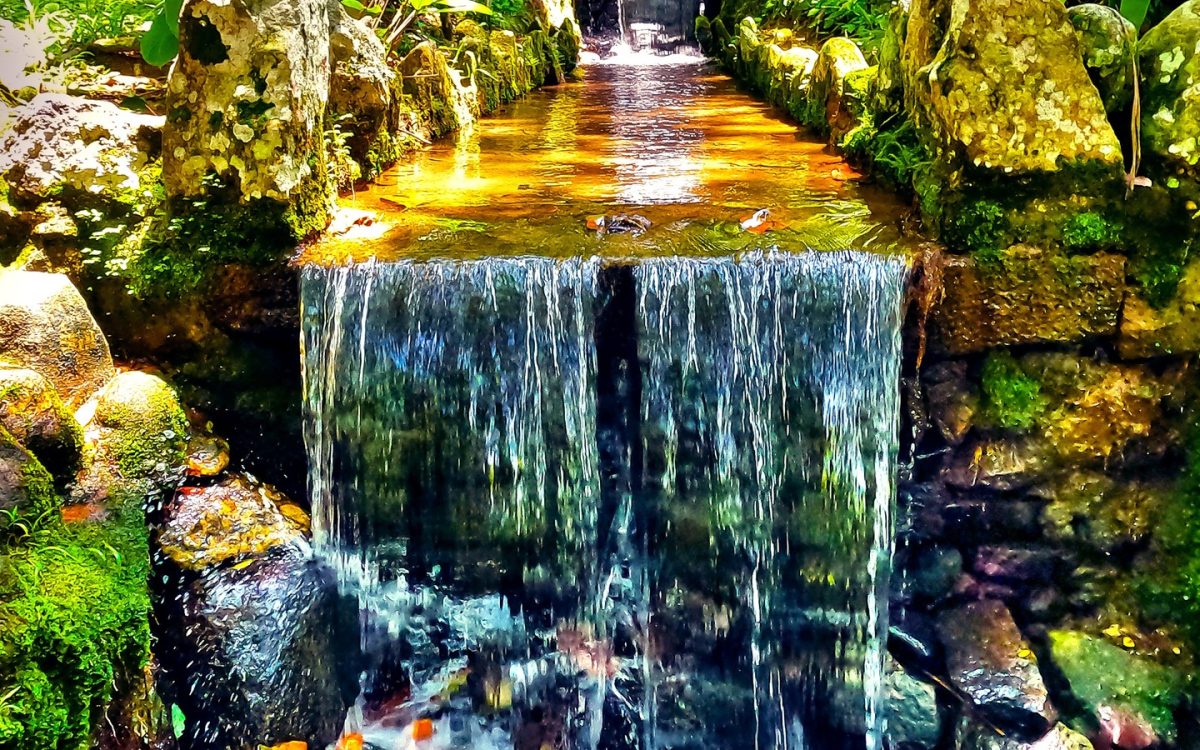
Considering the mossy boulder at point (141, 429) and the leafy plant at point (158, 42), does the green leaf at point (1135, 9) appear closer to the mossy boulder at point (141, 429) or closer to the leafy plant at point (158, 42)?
the leafy plant at point (158, 42)

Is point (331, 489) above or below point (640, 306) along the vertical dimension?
below

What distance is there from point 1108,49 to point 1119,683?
3199 millimetres

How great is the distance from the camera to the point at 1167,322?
13.8ft

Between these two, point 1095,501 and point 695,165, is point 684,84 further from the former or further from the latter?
point 1095,501

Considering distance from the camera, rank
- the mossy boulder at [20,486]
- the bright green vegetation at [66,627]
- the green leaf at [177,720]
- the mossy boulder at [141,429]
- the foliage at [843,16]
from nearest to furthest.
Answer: the bright green vegetation at [66,627]
the mossy boulder at [20,486]
the green leaf at [177,720]
the mossy boulder at [141,429]
the foliage at [843,16]

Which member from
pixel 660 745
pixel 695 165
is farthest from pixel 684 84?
pixel 660 745

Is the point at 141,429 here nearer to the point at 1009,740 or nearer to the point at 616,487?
the point at 616,487

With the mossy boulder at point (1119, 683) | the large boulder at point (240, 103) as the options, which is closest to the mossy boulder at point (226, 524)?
the large boulder at point (240, 103)

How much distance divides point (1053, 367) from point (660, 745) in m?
2.85

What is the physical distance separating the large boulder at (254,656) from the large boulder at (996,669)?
3.22m

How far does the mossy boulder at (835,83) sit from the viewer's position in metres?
6.40

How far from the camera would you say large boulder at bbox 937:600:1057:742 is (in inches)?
170

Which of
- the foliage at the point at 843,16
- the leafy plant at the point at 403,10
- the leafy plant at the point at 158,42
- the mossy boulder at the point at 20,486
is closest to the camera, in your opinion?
the mossy boulder at the point at 20,486

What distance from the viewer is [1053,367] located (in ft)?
14.3
